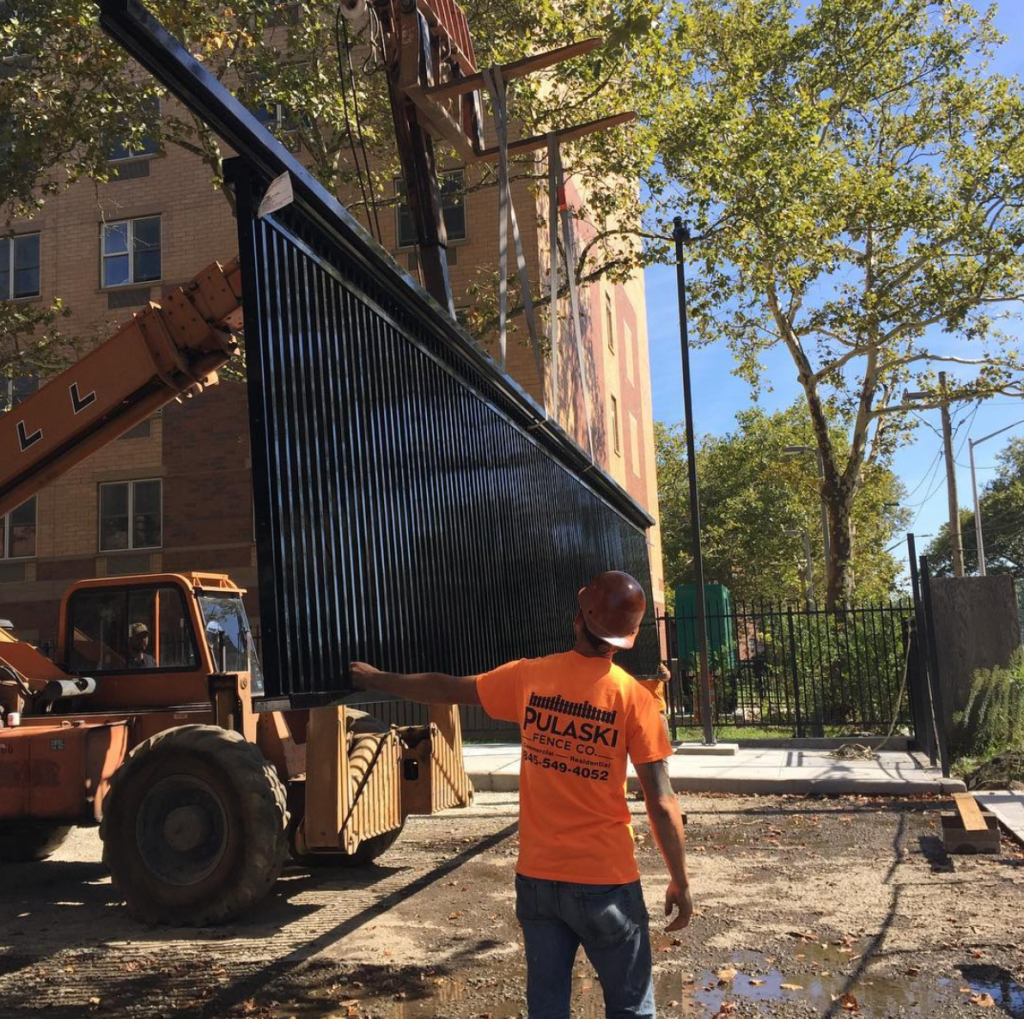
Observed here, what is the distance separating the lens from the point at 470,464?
6.29 m

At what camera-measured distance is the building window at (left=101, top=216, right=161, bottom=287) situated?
77.1ft

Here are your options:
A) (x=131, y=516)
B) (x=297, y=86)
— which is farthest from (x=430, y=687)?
(x=131, y=516)

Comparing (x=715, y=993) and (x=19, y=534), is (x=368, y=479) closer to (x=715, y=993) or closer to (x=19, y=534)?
(x=715, y=993)

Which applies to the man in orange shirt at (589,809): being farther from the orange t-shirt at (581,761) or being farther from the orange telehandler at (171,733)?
the orange telehandler at (171,733)

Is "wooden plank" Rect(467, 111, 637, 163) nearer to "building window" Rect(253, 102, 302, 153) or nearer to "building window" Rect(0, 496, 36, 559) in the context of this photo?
"building window" Rect(253, 102, 302, 153)

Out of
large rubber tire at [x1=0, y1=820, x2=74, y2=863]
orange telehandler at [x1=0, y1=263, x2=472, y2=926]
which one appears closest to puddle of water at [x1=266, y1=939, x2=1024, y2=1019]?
orange telehandler at [x1=0, y1=263, x2=472, y2=926]

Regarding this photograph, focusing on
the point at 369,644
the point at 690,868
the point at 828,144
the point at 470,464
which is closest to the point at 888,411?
the point at 828,144

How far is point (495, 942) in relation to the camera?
656cm

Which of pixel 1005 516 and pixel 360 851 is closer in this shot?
pixel 360 851

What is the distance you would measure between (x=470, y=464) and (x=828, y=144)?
21.3 meters

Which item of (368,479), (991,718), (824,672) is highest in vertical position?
(368,479)

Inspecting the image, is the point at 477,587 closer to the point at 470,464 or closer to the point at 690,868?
the point at 470,464

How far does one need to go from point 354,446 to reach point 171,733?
4.03 metres

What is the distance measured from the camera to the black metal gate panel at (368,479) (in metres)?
3.99
